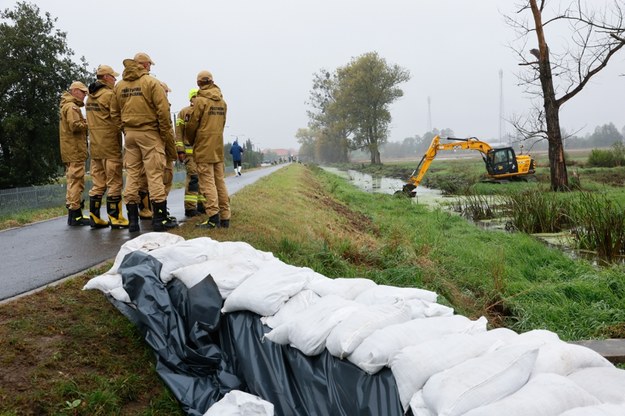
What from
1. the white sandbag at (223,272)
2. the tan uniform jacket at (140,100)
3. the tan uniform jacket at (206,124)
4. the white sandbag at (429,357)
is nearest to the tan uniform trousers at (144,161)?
the tan uniform jacket at (140,100)

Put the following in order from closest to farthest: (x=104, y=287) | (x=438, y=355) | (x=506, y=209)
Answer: (x=438, y=355)
(x=104, y=287)
(x=506, y=209)

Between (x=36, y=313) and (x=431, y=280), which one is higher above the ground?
(x=36, y=313)

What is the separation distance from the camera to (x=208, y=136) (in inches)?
274

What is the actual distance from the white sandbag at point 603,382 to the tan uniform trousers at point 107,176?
6.47m

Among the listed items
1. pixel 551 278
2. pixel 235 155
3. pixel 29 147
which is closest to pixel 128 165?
pixel 551 278

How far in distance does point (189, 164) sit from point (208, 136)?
5.24 ft

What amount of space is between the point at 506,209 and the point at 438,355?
11.9 metres

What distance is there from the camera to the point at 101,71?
7.36 meters

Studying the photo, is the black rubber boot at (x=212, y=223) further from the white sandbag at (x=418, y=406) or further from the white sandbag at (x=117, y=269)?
the white sandbag at (x=418, y=406)

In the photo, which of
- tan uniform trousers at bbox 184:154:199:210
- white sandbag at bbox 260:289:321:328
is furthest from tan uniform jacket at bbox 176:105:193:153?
white sandbag at bbox 260:289:321:328

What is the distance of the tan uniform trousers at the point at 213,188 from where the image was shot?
6.93 metres

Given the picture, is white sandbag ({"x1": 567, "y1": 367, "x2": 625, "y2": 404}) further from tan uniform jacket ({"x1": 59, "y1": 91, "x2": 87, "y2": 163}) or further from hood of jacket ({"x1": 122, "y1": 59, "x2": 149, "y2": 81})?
tan uniform jacket ({"x1": 59, "y1": 91, "x2": 87, "y2": 163})

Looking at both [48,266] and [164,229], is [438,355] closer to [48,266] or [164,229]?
[48,266]

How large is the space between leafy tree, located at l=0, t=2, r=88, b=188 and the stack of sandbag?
1754cm
